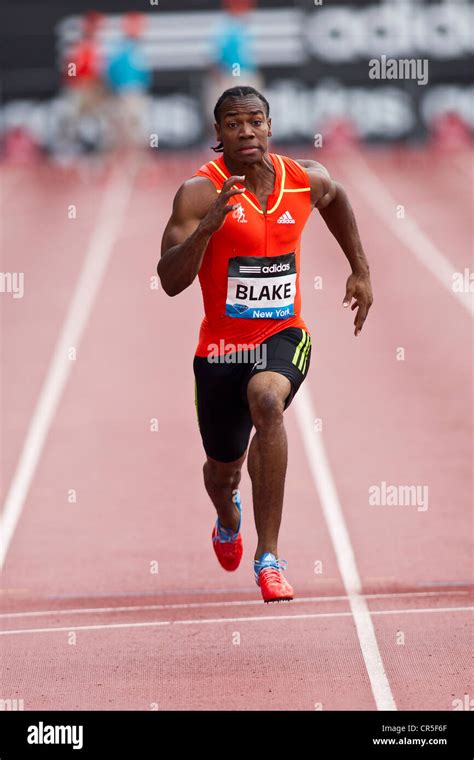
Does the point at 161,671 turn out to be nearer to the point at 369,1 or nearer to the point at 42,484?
the point at 42,484

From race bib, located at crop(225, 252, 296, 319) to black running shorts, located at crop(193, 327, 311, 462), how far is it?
0.51ft

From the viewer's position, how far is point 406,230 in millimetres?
20422

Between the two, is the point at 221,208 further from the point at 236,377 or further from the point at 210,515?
the point at 210,515

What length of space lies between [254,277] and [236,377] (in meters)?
0.48

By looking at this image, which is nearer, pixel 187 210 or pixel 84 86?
pixel 187 210

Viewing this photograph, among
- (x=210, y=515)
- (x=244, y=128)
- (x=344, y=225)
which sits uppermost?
(x=244, y=128)

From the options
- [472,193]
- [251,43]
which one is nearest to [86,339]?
[472,193]

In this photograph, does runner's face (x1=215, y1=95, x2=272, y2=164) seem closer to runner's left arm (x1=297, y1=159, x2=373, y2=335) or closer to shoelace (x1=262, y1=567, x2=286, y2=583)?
runner's left arm (x1=297, y1=159, x2=373, y2=335)

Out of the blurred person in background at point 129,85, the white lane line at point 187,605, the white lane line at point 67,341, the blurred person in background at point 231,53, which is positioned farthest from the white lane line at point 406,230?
the white lane line at point 187,605

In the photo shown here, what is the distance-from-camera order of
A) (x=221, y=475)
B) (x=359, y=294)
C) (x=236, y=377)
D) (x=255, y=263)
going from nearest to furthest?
(x=255, y=263)
(x=236, y=377)
(x=359, y=294)
(x=221, y=475)

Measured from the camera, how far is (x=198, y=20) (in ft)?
93.7

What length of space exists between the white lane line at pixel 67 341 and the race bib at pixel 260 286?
2666mm

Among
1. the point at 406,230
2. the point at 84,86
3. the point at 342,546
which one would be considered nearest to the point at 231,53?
the point at 84,86

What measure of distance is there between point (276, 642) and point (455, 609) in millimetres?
992
